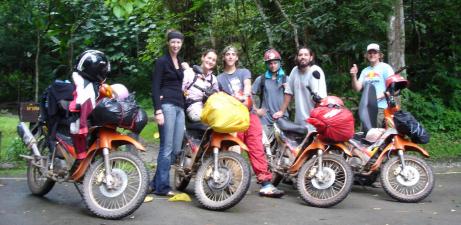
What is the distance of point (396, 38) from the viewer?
35.3 feet

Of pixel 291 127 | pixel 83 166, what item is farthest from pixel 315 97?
pixel 83 166

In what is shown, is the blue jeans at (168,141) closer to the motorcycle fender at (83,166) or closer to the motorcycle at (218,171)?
Answer: the motorcycle at (218,171)

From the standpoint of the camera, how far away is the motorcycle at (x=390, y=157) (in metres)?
6.88

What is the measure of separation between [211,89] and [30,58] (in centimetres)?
1430

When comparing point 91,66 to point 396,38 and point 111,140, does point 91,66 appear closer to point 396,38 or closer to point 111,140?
point 111,140

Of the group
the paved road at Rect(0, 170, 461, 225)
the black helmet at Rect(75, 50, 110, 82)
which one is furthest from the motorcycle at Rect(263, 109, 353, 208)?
the black helmet at Rect(75, 50, 110, 82)

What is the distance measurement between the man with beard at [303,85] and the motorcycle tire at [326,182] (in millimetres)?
1044

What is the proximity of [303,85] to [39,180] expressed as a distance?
3548 mm

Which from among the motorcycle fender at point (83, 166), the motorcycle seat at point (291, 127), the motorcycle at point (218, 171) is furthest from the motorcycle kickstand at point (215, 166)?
the motorcycle seat at point (291, 127)

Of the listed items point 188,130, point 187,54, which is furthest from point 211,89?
point 187,54

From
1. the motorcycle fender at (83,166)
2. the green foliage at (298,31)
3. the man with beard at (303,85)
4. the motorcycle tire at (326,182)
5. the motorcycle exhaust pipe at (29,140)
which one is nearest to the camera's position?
the motorcycle fender at (83,166)

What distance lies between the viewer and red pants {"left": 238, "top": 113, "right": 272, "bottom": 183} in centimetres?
696

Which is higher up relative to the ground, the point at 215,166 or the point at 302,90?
the point at 302,90

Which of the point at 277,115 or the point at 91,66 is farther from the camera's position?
the point at 277,115
